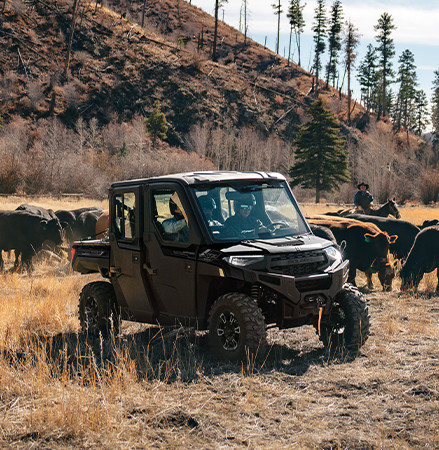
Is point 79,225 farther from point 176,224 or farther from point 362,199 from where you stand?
point 176,224

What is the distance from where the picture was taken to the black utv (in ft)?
21.6

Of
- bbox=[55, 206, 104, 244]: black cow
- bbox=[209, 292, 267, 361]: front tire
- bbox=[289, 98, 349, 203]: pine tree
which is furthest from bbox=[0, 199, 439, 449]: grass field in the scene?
bbox=[289, 98, 349, 203]: pine tree

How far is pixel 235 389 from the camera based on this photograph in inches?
232

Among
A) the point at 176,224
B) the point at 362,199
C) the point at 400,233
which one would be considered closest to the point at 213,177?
the point at 176,224

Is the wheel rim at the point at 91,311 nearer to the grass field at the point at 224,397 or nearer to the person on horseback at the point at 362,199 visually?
the grass field at the point at 224,397

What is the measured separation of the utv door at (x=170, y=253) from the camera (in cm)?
702

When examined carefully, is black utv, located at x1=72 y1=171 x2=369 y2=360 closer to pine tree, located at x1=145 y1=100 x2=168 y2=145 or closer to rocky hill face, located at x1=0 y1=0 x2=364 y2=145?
pine tree, located at x1=145 y1=100 x2=168 y2=145

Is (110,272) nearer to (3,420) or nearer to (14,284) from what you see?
(3,420)

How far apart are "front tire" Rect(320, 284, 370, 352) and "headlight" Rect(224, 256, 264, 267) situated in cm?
146

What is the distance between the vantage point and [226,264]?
6570 millimetres

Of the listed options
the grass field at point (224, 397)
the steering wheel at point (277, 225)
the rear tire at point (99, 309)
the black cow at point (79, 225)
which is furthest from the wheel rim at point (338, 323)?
the black cow at point (79, 225)

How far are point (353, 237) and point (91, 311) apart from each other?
7.37m

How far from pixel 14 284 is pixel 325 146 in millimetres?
44479

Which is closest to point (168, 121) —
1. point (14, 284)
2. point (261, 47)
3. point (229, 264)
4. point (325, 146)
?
point (325, 146)
